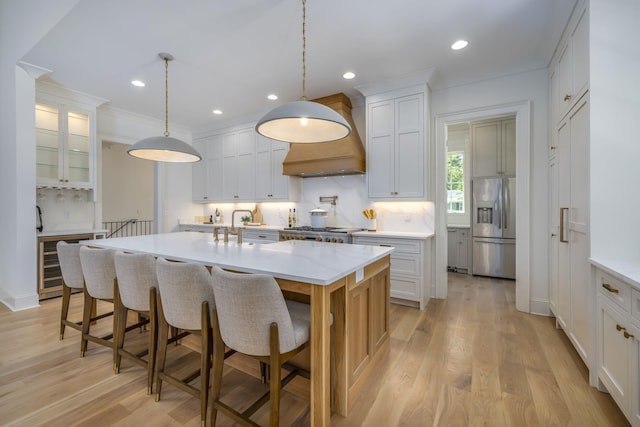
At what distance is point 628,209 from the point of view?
6.08 ft

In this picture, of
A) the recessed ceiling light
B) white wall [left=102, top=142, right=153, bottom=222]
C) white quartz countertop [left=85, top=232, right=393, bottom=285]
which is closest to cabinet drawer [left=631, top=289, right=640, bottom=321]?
white quartz countertop [left=85, top=232, right=393, bottom=285]

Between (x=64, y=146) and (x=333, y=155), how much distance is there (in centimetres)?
389

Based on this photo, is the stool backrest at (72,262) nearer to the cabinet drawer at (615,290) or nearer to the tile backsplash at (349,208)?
the tile backsplash at (349,208)

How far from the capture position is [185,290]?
1.60 meters

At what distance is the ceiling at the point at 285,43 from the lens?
241cm

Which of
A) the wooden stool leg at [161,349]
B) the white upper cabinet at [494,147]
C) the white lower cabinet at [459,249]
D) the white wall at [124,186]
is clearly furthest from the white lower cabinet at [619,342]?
the white wall at [124,186]

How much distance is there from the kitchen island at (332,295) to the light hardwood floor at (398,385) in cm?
18

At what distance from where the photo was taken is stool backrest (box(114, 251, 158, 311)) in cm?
187

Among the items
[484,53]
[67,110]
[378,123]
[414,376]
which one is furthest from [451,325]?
[67,110]

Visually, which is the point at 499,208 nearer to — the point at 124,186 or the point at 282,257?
the point at 282,257

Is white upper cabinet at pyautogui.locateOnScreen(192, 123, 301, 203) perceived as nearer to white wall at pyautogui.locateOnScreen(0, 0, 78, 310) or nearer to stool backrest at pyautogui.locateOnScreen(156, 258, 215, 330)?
white wall at pyautogui.locateOnScreen(0, 0, 78, 310)

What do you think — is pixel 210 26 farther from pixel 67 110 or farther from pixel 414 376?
pixel 414 376

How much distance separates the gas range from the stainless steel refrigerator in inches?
91.8

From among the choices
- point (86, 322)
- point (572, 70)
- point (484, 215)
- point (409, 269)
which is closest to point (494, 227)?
point (484, 215)
